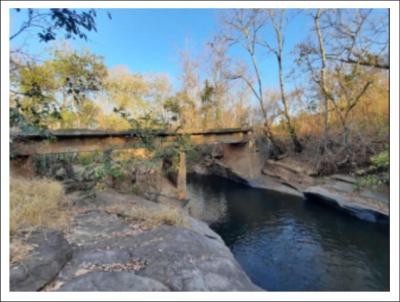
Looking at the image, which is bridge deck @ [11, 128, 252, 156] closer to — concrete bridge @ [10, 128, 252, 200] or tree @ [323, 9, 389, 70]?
concrete bridge @ [10, 128, 252, 200]

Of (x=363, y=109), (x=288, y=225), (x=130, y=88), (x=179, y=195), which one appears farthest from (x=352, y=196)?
(x=130, y=88)

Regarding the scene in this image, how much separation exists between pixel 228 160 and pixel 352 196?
549cm

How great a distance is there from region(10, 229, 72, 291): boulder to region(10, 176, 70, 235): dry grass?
398 mm

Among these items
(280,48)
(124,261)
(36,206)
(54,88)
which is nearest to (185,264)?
(124,261)

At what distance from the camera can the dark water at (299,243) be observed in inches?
174

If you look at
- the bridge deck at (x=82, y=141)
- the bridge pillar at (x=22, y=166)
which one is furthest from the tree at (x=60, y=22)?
the bridge pillar at (x=22, y=166)

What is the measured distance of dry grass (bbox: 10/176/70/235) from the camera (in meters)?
3.41

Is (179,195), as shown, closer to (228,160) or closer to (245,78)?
(228,160)

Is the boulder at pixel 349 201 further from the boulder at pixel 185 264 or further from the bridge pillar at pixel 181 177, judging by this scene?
the boulder at pixel 185 264

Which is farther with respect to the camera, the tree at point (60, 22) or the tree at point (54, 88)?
the tree at point (54, 88)

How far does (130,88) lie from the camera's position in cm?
1050

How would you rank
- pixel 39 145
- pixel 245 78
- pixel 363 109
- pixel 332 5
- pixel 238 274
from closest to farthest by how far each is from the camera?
pixel 332 5
pixel 238 274
pixel 39 145
pixel 363 109
pixel 245 78

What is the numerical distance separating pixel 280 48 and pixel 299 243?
7.59 m

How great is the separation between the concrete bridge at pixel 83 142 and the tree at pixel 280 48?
387 centimetres
